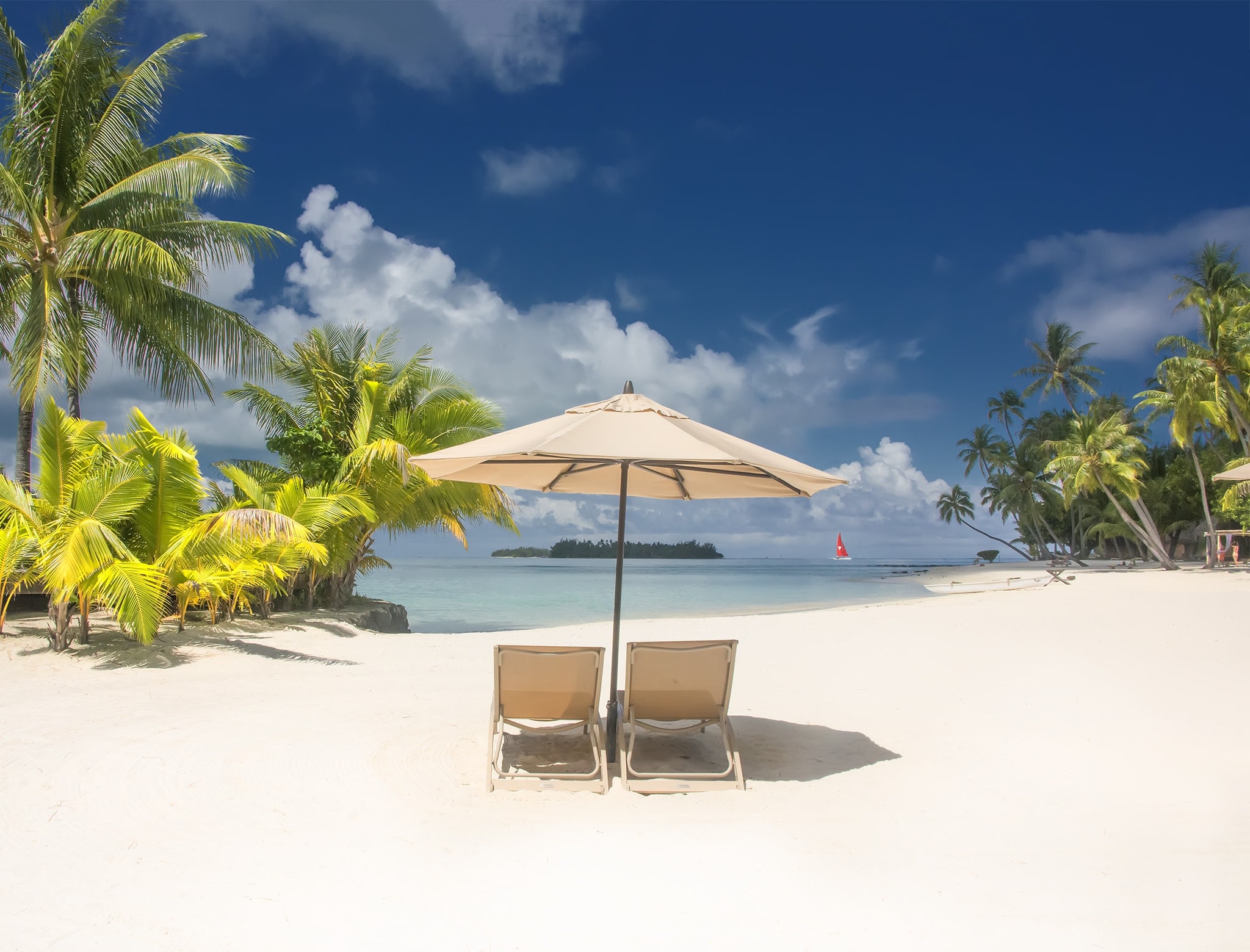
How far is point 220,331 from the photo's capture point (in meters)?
11.0

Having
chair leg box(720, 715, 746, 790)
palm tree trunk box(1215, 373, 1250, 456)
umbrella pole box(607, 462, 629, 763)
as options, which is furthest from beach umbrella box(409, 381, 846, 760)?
palm tree trunk box(1215, 373, 1250, 456)

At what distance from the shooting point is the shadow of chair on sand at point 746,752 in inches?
159

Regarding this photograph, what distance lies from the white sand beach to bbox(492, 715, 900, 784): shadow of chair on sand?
0.04 meters

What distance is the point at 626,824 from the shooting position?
10.5ft

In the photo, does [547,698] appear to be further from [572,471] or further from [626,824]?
[572,471]

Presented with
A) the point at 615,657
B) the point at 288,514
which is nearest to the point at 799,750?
the point at 615,657

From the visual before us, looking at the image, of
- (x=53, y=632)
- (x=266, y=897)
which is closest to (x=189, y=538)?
(x=53, y=632)

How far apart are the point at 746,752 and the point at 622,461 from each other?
72.4 inches

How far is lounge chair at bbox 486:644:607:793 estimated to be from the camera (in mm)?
3695

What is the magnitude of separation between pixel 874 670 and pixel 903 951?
4953mm

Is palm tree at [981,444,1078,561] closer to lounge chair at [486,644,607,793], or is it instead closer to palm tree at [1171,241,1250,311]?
palm tree at [1171,241,1250,311]

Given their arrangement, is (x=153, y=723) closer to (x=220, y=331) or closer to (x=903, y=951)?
(x=903, y=951)

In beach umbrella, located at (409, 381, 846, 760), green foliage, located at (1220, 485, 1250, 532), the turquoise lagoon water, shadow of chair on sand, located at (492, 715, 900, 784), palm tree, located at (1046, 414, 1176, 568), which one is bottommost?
the turquoise lagoon water

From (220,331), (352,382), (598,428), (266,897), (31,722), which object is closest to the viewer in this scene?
(266,897)
